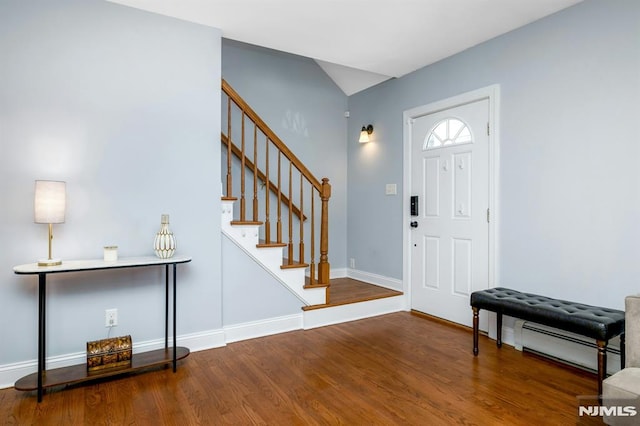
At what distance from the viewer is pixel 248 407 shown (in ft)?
6.88

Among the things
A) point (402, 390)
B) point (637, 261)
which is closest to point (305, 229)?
point (402, 390)

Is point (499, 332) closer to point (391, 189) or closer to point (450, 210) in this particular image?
point (450, 210)

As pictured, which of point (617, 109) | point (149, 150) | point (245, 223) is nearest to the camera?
point (617, 109)

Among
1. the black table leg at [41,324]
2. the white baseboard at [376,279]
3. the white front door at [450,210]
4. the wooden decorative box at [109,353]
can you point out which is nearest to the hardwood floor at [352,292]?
the white baseboard at [376,279]

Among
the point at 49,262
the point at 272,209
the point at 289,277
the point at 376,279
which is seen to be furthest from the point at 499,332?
the point at 49,262

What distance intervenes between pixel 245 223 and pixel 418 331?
6.04 ft

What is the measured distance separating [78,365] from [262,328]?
1354 millimetres

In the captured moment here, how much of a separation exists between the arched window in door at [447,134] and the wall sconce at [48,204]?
3.14m

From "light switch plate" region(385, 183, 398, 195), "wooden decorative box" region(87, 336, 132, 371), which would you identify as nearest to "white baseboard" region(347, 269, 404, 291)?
"light switch plate" region(385, 183, 398, 195)

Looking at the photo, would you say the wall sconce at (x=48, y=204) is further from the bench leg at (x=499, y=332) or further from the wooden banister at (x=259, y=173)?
the bench leg at (x=499, y=332)

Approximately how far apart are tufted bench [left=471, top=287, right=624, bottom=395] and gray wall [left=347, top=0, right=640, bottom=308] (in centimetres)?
26

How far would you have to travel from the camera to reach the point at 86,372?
2354 millimetres

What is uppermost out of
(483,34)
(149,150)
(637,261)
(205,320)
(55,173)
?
(483,34)

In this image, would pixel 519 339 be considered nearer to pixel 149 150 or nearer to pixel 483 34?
pixel 483 34
